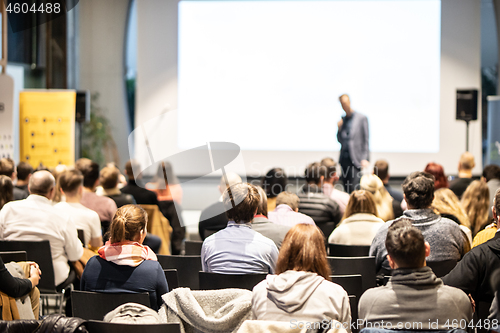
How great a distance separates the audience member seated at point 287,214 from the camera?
11.5ft

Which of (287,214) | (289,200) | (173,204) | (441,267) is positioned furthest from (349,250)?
(173,204)

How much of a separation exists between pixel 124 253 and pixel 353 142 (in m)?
4.75

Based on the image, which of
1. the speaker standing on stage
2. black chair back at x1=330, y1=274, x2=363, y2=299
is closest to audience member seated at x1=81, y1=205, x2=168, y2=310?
black chair back at x1=330, y1=274, x2=363, y2=299

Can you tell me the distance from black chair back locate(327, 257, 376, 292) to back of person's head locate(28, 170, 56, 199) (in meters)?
2.02

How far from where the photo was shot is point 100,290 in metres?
2.29

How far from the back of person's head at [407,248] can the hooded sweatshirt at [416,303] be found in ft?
0.10

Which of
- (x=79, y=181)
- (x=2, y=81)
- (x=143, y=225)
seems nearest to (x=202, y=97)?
(x=2, y=81)

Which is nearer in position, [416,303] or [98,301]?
[416,303]

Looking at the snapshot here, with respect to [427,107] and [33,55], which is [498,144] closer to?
[427,107]

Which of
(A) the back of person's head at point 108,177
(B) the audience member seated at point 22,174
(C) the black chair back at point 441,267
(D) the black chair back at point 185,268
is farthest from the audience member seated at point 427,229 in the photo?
(B) the audience member seated at point 22,174

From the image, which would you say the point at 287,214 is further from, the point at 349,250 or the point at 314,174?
the point at 314,174

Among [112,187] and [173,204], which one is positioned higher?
[112,187]

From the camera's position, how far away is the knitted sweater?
2.83 m

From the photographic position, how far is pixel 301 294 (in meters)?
1.81
